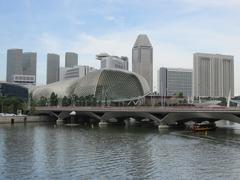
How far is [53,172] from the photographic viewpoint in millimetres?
41250

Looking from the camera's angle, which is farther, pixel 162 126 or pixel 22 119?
pixel 22 119

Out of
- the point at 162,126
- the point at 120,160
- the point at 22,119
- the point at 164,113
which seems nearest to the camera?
the point at 120,160

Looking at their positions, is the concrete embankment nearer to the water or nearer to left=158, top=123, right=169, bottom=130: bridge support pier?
left=158, top=123, right=169, bottom=130: bridge support pier

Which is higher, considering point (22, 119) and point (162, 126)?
point (22, 119)

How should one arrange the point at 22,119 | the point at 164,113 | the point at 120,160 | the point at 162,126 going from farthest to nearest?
the point at 22,119, the point at 164,113, the point at 162,126, the point at 120,160

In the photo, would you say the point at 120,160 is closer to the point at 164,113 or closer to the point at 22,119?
the point at 164,113

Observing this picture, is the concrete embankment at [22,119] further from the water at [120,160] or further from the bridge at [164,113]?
the water at [120,160]

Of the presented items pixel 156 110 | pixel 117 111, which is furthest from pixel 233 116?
pixel 117 111

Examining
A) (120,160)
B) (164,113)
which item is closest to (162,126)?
(164,113)

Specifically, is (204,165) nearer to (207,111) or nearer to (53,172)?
(53,172)

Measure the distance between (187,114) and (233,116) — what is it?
44.9ft

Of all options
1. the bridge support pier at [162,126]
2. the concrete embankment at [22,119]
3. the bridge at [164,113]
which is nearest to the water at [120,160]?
the bridge at [164,113]

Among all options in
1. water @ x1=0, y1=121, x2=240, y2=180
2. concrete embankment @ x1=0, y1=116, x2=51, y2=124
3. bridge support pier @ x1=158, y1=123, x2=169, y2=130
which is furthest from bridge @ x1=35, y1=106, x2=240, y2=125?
water @ x1=0, y1=121, x2=240, y2=180

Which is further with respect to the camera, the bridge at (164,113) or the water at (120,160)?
the bridge at (164,113)
